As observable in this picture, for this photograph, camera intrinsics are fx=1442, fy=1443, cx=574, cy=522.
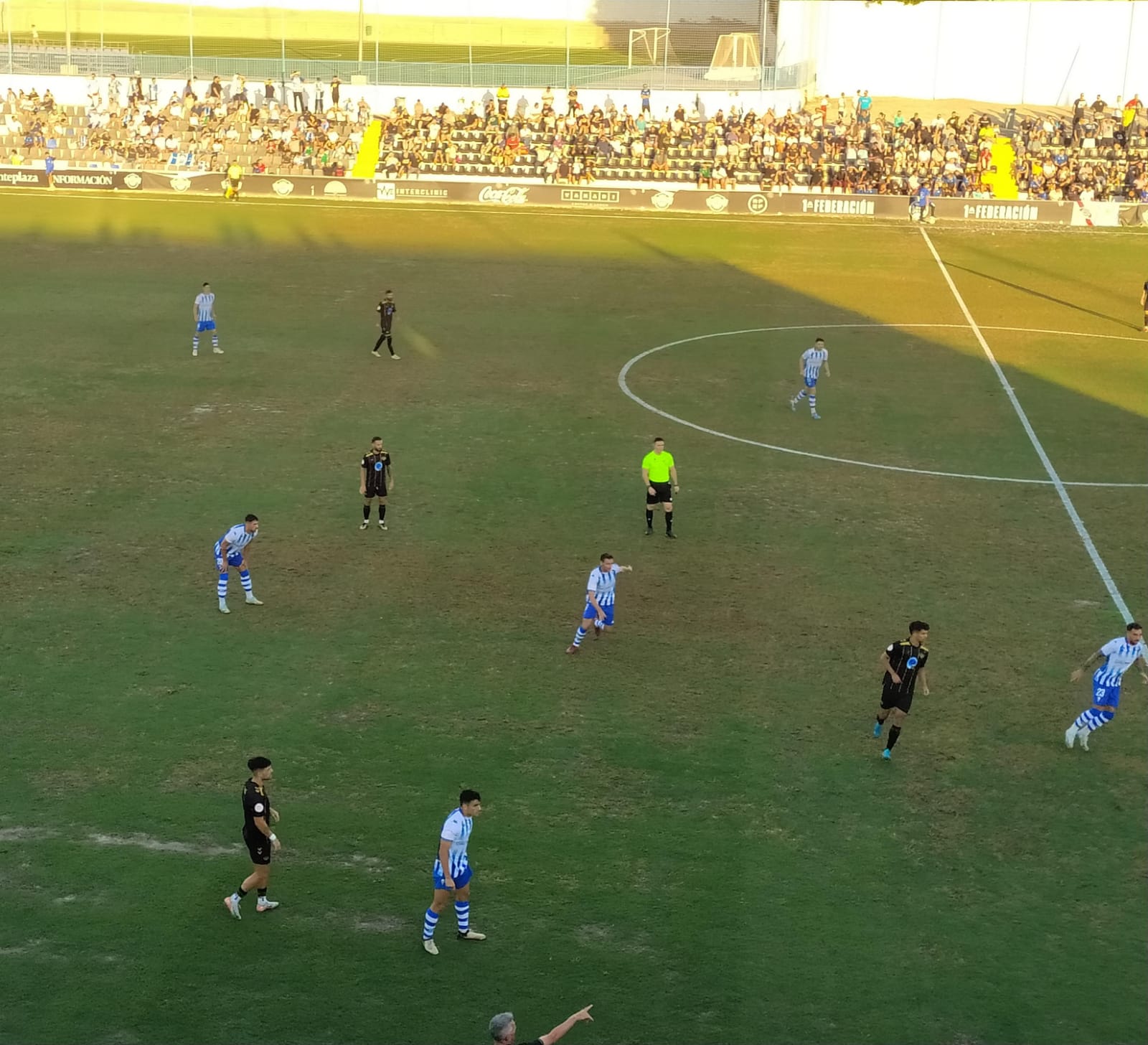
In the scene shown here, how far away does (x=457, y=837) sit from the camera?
1345 cm

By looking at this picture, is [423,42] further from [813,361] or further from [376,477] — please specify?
[376,477]

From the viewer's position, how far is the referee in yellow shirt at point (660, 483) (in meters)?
24.4

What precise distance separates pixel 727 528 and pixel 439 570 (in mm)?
5492

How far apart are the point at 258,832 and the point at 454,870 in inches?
77.8

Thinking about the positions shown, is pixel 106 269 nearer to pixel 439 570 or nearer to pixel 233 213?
pixel 233 213

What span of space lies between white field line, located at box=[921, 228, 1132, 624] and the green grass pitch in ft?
0.86

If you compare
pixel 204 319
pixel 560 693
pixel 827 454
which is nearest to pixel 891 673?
pixel 560 693

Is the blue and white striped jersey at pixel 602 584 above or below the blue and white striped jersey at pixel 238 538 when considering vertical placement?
below

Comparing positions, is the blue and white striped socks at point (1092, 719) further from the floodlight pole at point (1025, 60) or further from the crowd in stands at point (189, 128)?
the floodlight pole at point (1025, 60)

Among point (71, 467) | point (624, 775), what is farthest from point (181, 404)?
point (624, 775)

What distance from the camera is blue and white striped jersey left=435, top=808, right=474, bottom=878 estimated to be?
1345 centimetres

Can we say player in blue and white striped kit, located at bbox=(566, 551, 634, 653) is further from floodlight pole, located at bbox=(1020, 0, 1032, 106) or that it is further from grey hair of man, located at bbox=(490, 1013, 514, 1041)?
floodlight pole, located at bbox=(1020, 0, 1032, 106)

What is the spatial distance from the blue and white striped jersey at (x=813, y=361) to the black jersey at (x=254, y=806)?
20.7 meters

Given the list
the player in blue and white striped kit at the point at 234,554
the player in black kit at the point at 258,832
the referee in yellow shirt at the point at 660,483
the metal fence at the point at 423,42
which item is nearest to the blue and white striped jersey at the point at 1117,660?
the referee in yellow shirt at the point at 660,483
